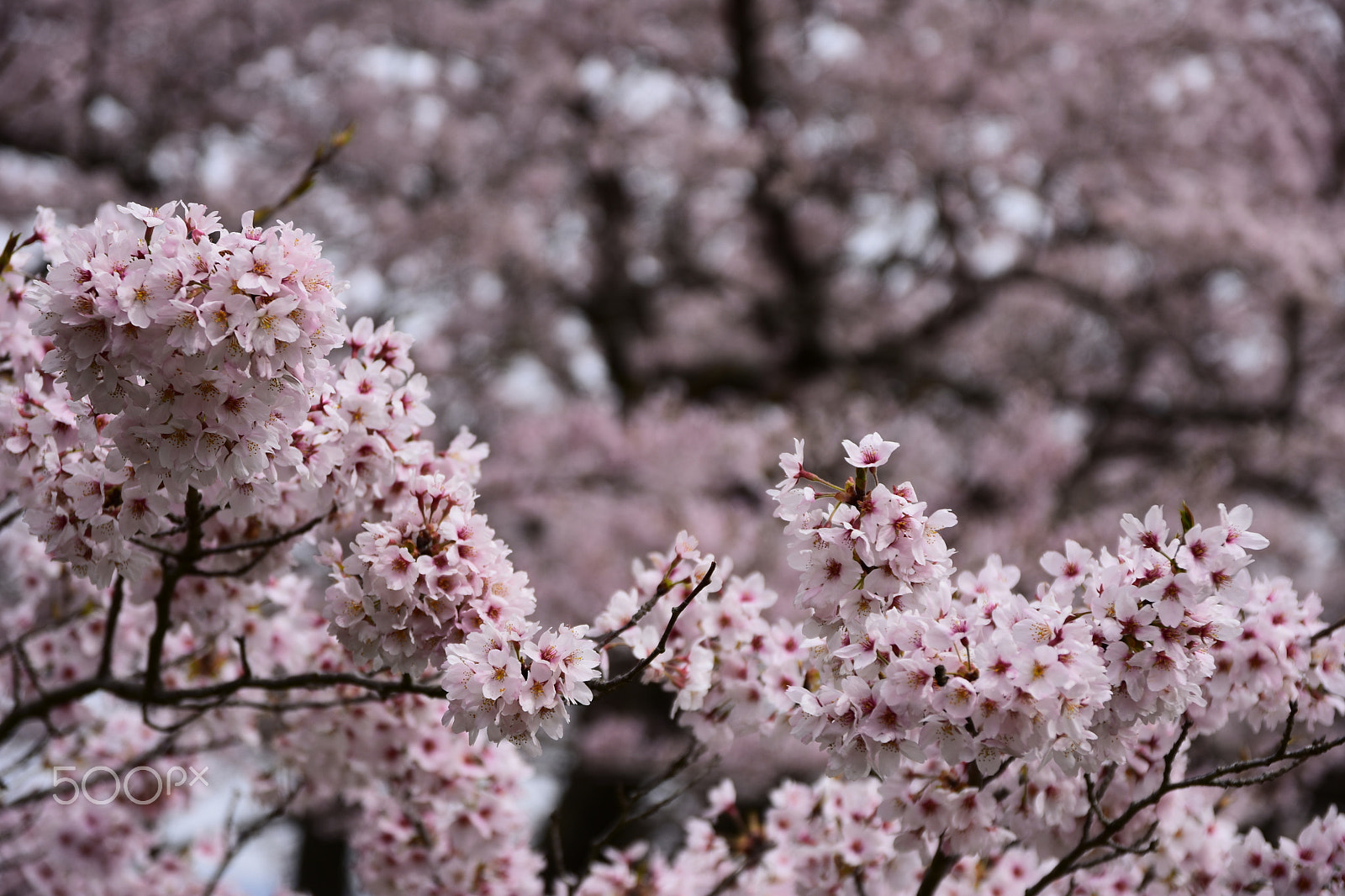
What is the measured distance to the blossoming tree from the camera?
1915 millimetres

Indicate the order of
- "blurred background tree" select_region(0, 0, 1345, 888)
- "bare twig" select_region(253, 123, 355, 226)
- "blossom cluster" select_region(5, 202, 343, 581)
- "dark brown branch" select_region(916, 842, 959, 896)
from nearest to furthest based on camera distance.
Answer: "blossom cluster" select_region(5, 202, 343, 581) → "dark brown branch" select_region(916, 842, 959, 896) → "bare twig" select_region(253, 123, 355, 226) → "blurred background tree" select_region(0, 0, 1345, 888)

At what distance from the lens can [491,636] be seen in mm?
2061

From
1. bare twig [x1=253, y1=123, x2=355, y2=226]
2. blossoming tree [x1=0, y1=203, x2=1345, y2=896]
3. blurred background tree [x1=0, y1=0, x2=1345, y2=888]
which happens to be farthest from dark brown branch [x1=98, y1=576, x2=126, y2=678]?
blurred background tree [x1=0, y1=0, x2=1345, y2=888]

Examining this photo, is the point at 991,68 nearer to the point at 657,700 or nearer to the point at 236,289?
the point at 657,700

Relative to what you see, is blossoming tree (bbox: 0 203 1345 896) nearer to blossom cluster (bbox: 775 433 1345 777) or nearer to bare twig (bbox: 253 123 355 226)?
Result: blossom cluster (bbox: 775 433 1345 777)

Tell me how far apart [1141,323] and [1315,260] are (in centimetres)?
150

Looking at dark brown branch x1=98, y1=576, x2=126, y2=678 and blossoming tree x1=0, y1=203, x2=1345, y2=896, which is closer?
blossoming tree x1=0, y1=203, x2=1345, y2=896

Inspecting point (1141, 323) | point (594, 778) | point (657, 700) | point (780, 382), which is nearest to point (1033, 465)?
point (1141, 323)

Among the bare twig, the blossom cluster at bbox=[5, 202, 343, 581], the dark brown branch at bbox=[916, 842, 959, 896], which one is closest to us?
the blossom cluster at bbox=[5, 202, 343, 581]

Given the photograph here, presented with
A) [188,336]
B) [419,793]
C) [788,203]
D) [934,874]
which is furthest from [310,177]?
[788,203]

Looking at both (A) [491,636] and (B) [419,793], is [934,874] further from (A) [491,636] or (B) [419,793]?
(B) [419,793]

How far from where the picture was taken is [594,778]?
388 inches

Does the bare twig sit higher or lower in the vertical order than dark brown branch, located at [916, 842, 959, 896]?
higher

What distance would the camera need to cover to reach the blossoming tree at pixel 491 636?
1.92 m
